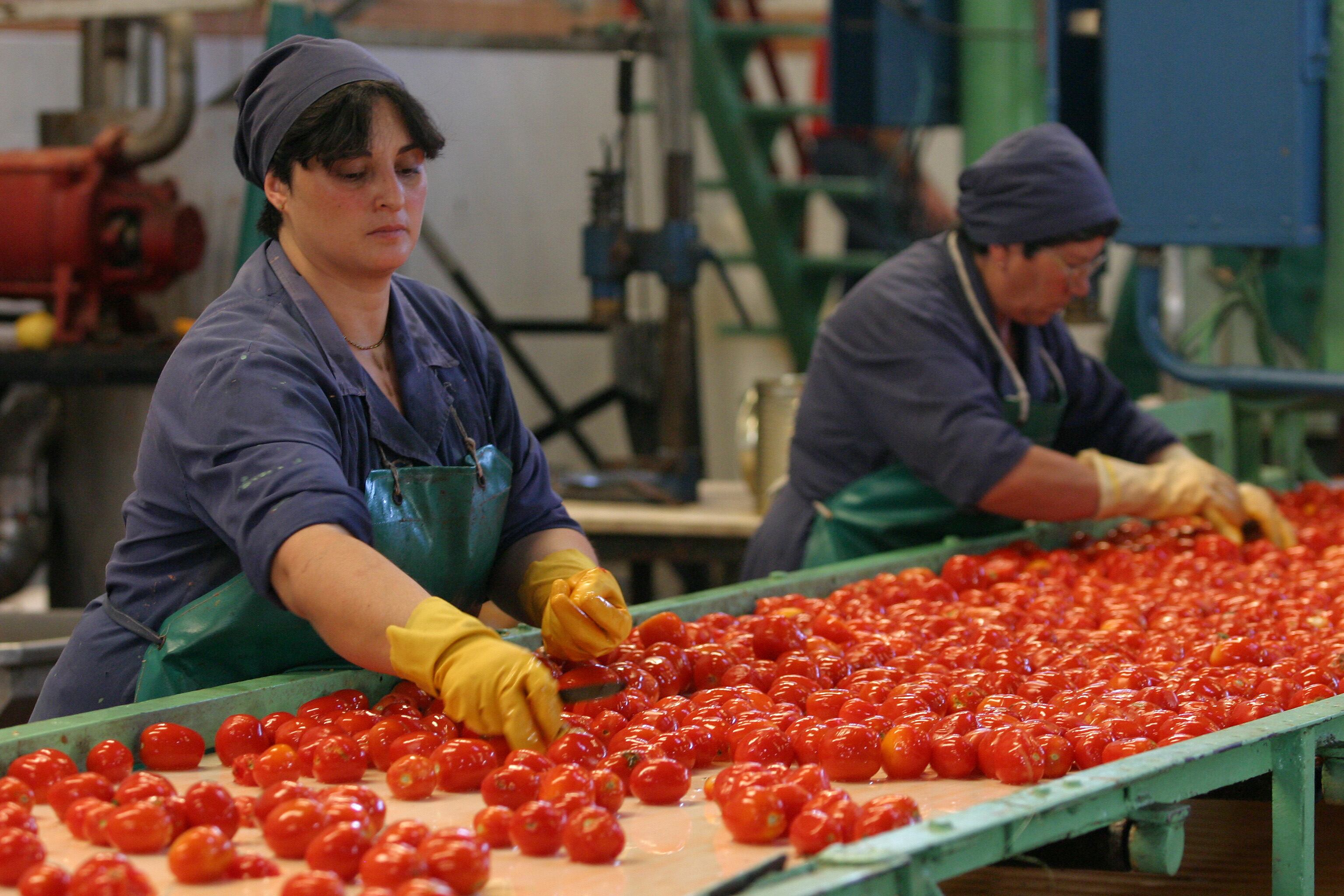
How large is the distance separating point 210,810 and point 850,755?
2.40ft

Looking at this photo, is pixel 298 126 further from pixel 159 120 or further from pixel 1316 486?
pixel 159 120

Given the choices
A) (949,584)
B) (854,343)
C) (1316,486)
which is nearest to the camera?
(949,584)

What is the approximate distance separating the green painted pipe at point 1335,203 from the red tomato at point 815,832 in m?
2.94

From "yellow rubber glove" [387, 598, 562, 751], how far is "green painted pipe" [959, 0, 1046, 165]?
14.5 ft

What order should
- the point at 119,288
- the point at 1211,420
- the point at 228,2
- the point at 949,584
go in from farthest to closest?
the point at 119,288, the point at 228,2, the point at 1211,420, the point at 949,584

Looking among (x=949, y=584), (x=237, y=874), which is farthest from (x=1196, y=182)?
(x=237, y=874)

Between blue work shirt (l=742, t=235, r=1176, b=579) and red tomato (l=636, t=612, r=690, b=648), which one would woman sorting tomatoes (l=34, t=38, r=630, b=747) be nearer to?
red tomato (l=636, t=612, r=690, b=648)

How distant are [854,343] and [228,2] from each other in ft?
8.10

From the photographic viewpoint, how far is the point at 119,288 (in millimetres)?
5090

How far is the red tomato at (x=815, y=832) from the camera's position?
4.93 ft

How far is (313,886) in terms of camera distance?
1.37 meters

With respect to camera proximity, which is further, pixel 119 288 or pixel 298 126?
pixel 119 288

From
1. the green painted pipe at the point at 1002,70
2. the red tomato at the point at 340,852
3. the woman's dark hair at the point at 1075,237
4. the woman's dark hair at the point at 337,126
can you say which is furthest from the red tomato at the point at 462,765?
the green painted pipe at the point at 1002,70

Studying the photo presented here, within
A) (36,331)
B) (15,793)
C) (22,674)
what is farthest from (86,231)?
(15,793)
